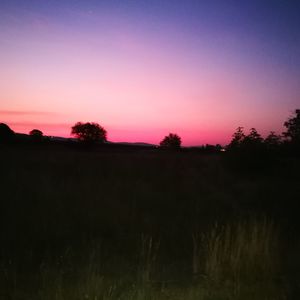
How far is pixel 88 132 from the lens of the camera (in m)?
89.2

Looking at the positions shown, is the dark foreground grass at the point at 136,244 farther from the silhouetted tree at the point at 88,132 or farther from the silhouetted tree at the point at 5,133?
the silhouetted tree at the point at 88,132

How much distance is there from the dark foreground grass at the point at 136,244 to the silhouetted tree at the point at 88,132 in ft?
243

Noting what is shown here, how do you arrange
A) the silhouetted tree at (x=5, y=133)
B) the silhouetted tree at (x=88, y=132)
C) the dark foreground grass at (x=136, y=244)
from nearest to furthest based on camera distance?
the dark foreground grass at (x=136, y=244)
the silhouetted tree at (x=5, y=133)
the silhouetted tree at (x=88, y=132)

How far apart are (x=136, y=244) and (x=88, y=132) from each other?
82.8 metres

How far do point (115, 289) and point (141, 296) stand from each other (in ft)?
2.00

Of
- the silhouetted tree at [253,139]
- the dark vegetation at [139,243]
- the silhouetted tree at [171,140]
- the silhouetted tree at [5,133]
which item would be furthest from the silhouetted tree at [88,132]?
the dark vegetation at [139,243]

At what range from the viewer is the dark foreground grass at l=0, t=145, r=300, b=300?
5.40m

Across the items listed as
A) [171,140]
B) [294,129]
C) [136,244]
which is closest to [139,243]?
[136,244]

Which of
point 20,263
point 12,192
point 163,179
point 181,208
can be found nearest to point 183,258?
point 20,263

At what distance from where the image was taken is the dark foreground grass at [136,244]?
5.40 m

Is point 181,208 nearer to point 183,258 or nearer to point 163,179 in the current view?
point 183,258

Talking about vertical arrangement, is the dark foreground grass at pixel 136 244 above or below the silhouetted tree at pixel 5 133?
below

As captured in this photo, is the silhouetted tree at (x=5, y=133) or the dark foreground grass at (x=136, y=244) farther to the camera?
the silhouetted tree at (x=5, y=133)

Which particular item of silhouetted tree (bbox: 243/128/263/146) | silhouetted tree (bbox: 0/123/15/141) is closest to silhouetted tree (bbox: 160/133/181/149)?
silhouetted tree (bbox: 0/123/15/141)
